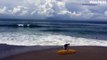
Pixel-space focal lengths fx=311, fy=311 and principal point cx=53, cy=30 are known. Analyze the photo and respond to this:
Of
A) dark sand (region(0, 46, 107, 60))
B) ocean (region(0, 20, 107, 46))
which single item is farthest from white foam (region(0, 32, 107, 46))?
dark sand (region(0, 46, 107, 60))

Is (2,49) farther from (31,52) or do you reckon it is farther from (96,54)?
(96,54)

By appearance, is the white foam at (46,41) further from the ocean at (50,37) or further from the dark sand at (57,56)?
the dark sand at (57,56)

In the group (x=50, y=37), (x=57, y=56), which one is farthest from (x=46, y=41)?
(x=57, y=56)

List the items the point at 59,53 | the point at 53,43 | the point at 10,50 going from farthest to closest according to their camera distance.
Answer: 1. the point at 53,43
2. the point at 10,50
3. the point at 59,53

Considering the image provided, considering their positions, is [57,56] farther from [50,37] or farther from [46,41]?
Result: [50,37]

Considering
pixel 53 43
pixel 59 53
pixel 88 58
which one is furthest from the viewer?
pixel 53 43

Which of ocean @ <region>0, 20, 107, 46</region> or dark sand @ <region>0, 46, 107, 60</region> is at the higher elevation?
dark sand @ <region>0, 46, 107, 60</region>

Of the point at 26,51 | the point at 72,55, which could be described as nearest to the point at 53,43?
the point at 26,51

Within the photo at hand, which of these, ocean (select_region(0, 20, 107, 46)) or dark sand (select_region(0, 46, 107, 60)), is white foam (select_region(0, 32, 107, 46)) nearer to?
ocean (select_region(0, 20, 107, 46))

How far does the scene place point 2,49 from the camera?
23.3 metres

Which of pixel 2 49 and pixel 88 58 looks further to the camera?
pixel 2 49

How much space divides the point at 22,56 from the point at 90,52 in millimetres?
5166

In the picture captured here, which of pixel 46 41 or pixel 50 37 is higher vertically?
pixel 46 41

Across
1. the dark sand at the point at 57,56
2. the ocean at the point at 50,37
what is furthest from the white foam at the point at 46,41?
the dark sand at the point at 57,56
